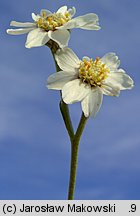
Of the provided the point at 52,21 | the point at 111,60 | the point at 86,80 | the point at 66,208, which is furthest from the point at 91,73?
the point at 66,208

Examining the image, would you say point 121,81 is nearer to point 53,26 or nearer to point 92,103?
point 92,103

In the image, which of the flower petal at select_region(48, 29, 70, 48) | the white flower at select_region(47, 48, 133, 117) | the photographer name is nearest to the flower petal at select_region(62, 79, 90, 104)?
the white flower at select_region(47, 48, 133, 117)

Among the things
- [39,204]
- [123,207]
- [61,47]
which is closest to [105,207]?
[123,207]

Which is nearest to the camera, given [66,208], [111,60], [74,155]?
[74,155]

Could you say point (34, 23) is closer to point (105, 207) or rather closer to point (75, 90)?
point (75, 90)

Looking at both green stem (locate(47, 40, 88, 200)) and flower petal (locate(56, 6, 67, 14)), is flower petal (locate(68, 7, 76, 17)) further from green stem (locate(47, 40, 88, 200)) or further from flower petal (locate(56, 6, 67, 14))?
green stem (locate(47, 40, 88, 200))

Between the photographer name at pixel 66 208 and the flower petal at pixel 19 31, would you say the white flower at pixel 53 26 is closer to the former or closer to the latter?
the flower petal at pixel 19 31

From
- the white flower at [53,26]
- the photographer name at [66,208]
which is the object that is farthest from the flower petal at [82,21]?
the photographer name at [66,208]
